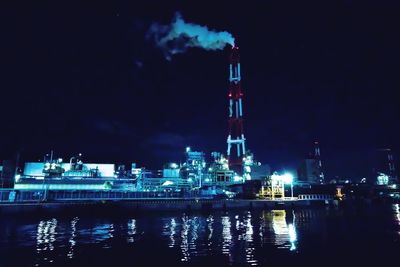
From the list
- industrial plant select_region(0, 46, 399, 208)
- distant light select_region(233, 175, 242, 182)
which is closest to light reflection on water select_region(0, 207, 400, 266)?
industrial plant select_region(0, 46, 399, 208)

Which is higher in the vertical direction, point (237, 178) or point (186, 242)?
point (237, 178)

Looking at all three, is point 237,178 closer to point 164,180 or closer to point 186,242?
point 164,180

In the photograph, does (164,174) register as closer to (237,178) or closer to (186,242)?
(237,178)

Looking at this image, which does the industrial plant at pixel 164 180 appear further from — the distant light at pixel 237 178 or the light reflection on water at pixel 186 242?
the light reflection on water at pixel 186 242

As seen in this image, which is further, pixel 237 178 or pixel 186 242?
pixel 237 178

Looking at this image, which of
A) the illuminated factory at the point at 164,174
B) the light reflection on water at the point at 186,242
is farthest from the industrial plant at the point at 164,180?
the light reflection on water at the point at 186,242

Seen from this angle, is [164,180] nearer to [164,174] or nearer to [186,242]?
[164,174]

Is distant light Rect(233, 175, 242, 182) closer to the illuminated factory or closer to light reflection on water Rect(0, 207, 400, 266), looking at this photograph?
the illuminated factory

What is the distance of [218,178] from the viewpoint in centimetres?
11306

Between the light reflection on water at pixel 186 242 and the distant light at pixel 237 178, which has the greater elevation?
the distant light at pixel 237 178

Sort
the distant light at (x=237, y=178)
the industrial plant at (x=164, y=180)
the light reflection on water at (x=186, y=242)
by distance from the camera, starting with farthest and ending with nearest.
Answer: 1. the distant light at (x=237, y=178)
2. the industrial plant at (x=164, y=180)
3. the light reflection on water at (x=186, y=242)

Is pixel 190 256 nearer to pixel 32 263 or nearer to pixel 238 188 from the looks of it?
pixel 32 263

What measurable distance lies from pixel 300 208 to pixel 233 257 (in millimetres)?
60225

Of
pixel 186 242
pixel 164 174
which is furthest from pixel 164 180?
pixel 186 242
